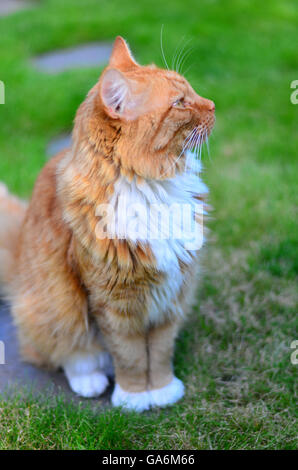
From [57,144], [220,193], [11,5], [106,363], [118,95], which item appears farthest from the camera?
[11,5]

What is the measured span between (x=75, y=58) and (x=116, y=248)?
3.97m

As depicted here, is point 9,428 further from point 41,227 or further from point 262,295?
point 262,295

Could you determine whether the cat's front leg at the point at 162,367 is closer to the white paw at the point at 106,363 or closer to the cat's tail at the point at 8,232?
the white paw at the point at 106,363

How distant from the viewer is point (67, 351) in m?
2.18

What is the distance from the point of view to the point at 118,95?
173cm

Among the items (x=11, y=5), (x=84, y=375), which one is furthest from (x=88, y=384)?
(x=11, y=5)

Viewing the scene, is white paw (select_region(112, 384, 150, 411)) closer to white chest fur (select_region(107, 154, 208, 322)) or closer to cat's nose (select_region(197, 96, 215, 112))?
white chest fur (select_region(107, 154, 208, 322))

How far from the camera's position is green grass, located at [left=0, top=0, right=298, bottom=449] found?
1961 millimetres

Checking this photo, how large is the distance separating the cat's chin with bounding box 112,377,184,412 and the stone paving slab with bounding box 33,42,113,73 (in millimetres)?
Answer: 3626

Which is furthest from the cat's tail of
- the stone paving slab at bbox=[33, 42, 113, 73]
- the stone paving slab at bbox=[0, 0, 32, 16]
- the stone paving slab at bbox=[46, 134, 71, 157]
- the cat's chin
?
the stone paving slab at bbox=[0, 0, 32, 16]

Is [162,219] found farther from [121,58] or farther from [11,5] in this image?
[11,5]

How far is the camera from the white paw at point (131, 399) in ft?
7.02

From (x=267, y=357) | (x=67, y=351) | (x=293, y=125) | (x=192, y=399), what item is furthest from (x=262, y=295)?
(x=293, y=125)
